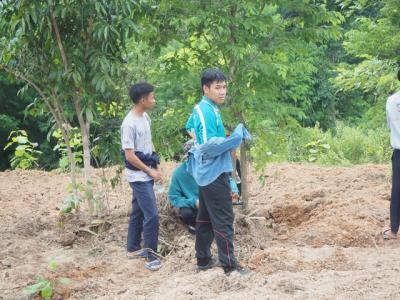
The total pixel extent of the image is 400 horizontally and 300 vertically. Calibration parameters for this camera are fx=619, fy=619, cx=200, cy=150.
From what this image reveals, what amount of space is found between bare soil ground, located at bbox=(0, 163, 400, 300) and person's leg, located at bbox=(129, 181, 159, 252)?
0.23m

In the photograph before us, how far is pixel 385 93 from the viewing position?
28.3ft

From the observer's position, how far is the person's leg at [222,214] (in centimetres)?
489

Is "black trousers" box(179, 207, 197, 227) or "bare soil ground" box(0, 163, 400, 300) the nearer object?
"bare soil ground" box(0, 163, 400, 300)

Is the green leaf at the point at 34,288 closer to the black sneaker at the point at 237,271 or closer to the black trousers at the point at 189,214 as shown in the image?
the black sneaker at the point at 237,271

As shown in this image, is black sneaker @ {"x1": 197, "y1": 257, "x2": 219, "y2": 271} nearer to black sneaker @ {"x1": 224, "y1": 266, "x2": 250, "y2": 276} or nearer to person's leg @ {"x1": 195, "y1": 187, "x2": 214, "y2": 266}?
person's leg @ {"x1": 195, "y1": 187, "x2": 214, "y2": 266}

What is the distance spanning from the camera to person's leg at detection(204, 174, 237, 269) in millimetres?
4891

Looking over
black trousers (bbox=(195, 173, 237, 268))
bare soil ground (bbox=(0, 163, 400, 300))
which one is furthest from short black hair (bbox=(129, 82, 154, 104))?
bare soil ground (bbox=(0, 163, 400, 300))

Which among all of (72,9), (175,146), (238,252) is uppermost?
(72,9)

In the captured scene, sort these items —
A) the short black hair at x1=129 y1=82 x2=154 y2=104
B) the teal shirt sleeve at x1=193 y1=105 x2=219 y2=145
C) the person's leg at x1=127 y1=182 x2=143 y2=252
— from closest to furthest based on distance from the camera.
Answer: the teal shirt sleeve at x1=193 y1=105 x2=219 y2=145
the short black hair at x1=129 y1=82 x2=154 y2=104
the person's leg at x1=127 y1=182 x2=143 y2=252

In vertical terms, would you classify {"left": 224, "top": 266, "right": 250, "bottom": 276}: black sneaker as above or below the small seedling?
above

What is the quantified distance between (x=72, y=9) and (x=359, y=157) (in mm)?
8937

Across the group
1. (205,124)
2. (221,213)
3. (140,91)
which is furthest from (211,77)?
(221,213)

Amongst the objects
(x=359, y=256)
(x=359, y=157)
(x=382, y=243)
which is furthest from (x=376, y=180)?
(x=359, y=157)

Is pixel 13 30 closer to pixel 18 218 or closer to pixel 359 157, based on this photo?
pixel 18 218
